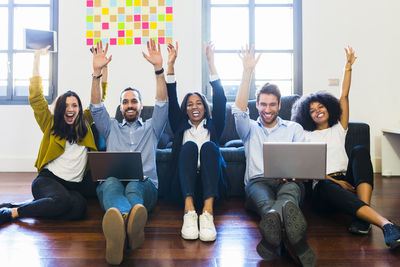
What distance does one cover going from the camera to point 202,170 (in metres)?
1.67

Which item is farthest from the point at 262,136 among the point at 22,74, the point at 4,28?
the point at 4,28

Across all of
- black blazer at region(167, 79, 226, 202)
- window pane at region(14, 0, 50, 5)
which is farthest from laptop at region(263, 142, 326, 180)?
window pane at region(14, 0, 50, 5)

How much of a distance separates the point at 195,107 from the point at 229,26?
2.20m

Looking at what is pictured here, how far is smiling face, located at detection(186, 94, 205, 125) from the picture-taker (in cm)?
189

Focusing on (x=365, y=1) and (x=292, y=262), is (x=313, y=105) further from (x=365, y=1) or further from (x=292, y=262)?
(x=365, y=1)

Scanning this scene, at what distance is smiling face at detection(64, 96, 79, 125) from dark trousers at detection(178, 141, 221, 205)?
2.48 feet

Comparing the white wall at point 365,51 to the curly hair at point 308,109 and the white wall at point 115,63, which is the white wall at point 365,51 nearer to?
the white wall at point 115,63

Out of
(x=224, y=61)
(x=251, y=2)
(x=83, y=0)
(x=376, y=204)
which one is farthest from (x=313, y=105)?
(x=83, y=0)

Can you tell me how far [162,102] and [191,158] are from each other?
414 millimetres

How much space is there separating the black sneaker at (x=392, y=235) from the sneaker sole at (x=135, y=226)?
3.49 ft

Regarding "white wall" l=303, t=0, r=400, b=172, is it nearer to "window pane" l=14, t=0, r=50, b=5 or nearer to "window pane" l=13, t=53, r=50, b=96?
"window pane" l=14, t=0, r=50, b=5

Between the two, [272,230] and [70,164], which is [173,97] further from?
[272,230]

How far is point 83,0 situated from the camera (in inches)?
140

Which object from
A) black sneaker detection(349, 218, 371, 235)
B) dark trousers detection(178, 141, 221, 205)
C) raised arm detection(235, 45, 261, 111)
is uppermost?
raised arm detection(235, 45, 261, 111)
